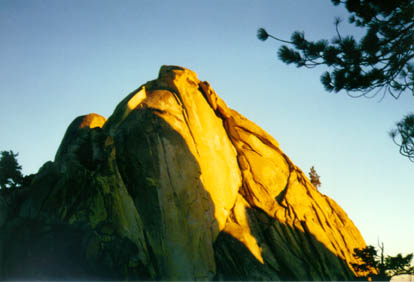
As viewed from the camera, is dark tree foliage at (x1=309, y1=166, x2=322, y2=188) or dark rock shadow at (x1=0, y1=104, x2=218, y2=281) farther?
dark tree foliage at (x1=309, y1=166, x2=322, y2=188)

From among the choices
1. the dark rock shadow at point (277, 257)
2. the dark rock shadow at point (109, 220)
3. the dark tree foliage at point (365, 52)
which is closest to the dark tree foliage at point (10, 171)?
the dark rock shadow at point (109, 220)

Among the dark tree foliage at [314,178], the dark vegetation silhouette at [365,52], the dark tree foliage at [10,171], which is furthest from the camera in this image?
the dark tree foliage at [314,178]

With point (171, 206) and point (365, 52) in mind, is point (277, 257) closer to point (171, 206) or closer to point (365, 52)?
point (171, 206)

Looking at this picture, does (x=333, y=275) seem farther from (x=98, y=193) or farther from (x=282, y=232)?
(x=98, y=193)

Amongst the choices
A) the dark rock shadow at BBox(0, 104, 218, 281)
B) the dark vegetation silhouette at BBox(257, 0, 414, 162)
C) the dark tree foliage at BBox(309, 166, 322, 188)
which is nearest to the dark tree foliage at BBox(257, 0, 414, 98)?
the dark vegetation silhouette at BBox(257, 0, 414, 162)

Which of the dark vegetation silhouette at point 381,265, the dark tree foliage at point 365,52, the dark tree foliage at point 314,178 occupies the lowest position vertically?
the dark vegetation silhouette at point 381,265

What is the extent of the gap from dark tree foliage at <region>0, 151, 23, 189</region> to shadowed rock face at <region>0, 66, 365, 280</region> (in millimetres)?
3239

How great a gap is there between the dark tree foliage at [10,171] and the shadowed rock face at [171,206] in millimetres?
3239

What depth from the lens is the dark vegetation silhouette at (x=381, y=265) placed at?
22.1 metres

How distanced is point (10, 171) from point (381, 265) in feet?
74.5

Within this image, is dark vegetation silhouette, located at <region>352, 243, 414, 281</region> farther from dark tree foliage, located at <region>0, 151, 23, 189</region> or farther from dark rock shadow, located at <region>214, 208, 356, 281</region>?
dark tree foliage, located at <region>0, 151, 23, 189</region>

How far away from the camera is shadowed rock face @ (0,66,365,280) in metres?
17.6

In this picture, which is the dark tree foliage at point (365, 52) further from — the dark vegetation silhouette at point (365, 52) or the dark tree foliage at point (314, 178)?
the dark tree foliage at point (314, 178)

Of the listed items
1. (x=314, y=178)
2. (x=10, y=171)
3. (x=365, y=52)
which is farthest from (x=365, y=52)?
(x=314, y=178)
